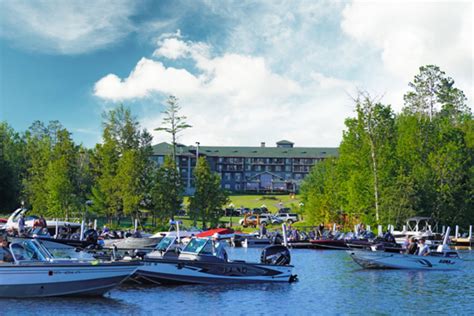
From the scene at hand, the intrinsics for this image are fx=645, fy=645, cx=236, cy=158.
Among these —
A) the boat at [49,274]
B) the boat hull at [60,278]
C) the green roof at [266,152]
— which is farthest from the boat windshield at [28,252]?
the green roof at [266,152]

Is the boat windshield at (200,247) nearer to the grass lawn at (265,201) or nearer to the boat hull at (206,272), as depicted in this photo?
the boat hull at (206,272)

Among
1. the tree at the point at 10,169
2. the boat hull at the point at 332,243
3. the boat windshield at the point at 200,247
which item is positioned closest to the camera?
the boat windshield at the point at 200,247

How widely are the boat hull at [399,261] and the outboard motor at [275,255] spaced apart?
8851 millimetres

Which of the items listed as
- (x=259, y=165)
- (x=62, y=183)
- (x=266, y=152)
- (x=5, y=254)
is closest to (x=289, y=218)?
(x=62, y=183)

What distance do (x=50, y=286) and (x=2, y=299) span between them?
1.95 metres

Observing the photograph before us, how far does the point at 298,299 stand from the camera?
30500 millimetres

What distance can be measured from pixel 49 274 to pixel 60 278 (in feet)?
1.66

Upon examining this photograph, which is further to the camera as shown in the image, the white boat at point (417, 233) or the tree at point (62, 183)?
the tree at point (62, 183)

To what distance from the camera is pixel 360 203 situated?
82812mm

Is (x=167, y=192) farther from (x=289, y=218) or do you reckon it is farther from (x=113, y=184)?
(x=289, y=218)

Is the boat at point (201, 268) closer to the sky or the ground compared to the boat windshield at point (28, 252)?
closer to the ground

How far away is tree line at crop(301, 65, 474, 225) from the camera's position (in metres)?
80.4

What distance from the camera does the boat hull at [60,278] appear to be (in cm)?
2623

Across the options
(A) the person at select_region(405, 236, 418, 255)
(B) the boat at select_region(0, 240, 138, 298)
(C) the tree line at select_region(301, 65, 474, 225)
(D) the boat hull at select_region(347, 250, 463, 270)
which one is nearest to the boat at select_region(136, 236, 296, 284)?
(B) the boat at select_region(0, 240, 138, 298)
